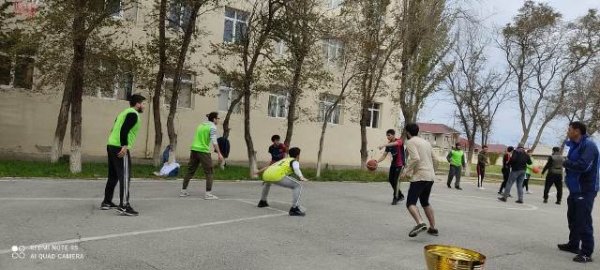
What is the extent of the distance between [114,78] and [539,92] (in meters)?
32.0

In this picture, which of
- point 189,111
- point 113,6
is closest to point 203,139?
point 113,6

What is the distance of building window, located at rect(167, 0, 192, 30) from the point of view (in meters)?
19.4

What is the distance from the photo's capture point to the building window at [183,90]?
22038mm

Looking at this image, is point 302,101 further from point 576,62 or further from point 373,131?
point 576,62

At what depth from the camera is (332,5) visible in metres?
27.2

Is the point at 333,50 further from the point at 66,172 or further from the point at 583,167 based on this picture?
the point at 583,167

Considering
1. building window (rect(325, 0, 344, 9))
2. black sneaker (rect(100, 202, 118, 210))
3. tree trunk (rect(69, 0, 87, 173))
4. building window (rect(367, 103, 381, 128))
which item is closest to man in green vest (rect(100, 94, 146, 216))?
black sneaker (rect(100, 202, 118, 210))

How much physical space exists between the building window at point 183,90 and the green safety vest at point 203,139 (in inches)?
430

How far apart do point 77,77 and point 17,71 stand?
14.2 ft

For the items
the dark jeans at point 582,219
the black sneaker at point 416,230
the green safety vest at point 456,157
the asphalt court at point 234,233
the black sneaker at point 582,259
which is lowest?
the asphalt court at point 234,233

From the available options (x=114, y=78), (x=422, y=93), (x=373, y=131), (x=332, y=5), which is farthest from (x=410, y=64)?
(x=114, y=78)

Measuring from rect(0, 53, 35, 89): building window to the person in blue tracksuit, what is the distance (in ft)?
55.7

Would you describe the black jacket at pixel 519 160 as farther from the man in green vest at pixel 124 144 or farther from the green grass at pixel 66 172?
the man in green vest at pixel 124 144

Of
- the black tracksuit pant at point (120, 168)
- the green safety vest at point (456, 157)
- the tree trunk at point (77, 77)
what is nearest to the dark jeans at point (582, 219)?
the black tracksuit pant at point (120, 168)
